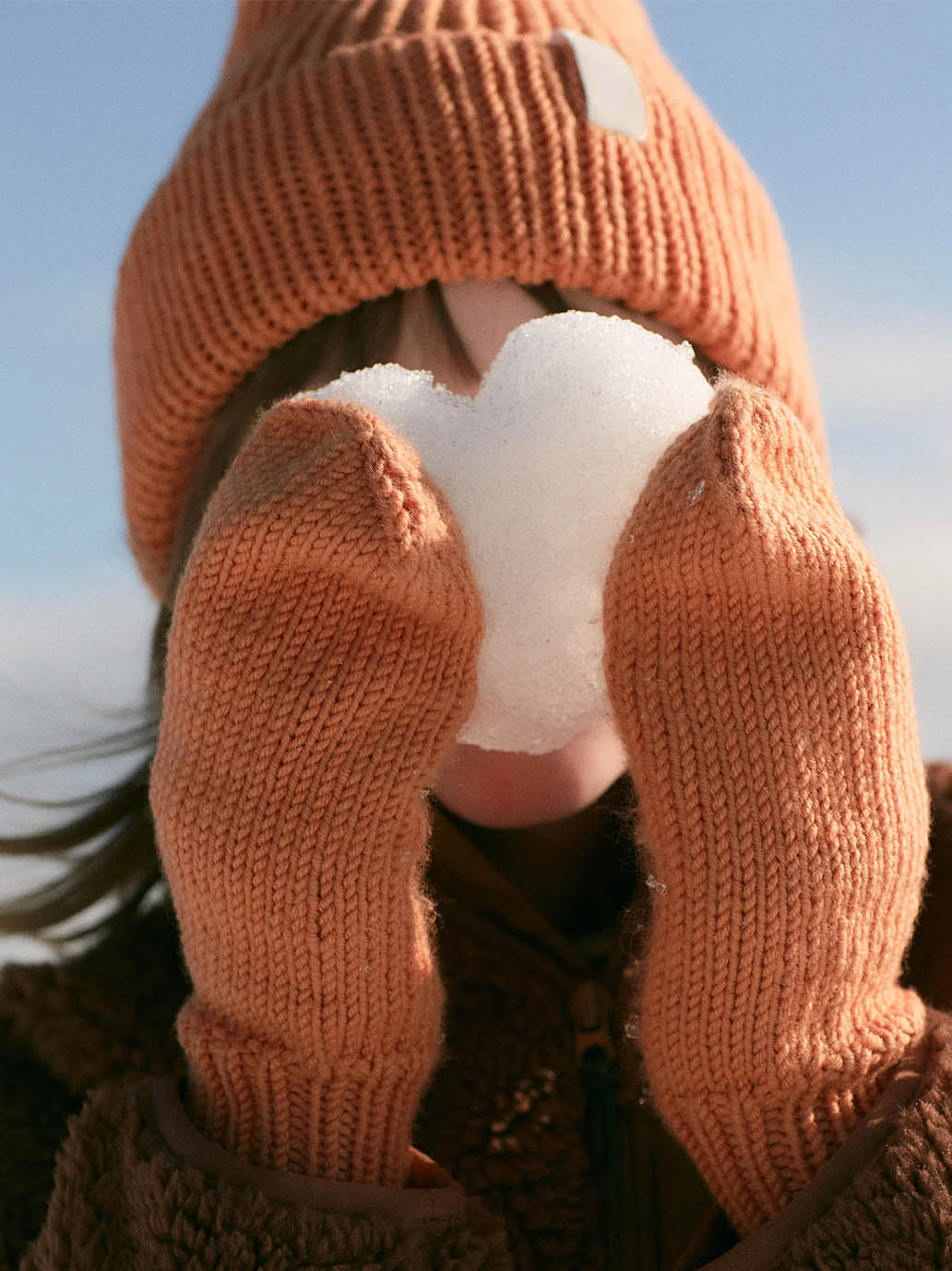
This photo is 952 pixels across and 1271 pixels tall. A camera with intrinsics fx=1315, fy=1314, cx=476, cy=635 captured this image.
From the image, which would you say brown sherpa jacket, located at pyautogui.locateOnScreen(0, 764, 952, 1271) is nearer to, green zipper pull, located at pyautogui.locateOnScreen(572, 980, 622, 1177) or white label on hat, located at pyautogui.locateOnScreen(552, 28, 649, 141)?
green zipper pull, located at pyautogui.locateOnScreen(572, 980, 622, 1177)

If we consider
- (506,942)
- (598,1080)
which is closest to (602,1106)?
(598,1080)

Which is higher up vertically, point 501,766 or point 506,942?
point 501,766

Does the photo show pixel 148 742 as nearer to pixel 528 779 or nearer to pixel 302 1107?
pixel 528 779

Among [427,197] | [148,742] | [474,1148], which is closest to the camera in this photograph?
[474,1148]

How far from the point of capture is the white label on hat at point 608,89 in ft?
4.33

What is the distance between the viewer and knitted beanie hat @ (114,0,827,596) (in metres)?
1.24

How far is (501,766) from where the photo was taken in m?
1.12

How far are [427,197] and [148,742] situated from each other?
676 millimetres

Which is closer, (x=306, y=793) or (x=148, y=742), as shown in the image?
(x=306, y=793)

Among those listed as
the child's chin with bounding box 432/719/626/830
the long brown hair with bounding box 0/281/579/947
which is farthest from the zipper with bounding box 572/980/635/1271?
the long brown hair with bounding box 0/281/579/947

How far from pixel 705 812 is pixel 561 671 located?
169 mm

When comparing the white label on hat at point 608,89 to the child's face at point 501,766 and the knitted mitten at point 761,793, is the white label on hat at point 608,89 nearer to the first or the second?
the child's face at point 501,766

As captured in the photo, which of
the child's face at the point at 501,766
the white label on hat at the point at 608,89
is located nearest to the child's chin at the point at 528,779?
the child's face at the point at 501,766

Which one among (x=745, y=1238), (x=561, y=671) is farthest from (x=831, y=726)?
(x=745, y=1238)
